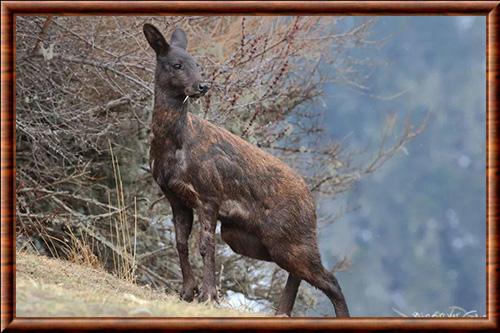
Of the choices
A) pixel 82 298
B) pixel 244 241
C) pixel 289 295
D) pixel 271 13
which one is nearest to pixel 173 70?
pixel 271 13

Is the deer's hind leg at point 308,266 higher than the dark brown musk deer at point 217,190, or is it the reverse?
the dark brown musk deer at point 217,190

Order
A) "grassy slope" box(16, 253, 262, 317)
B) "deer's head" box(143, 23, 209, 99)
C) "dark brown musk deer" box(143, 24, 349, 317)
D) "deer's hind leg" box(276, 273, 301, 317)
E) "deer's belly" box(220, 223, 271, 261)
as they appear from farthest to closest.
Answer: "deer's hind leg" box(276, 273, 301, 317)
"deer's belly" box(220, 223, 271, 261)
"dark brown musk deer" box(143, 24, 349, 317)
"deer's head" box(143, 23, 209, 99)
"grassy slope" box(16, 253, 262, 317)

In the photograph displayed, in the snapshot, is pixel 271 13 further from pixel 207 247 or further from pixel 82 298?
pixel 82 298

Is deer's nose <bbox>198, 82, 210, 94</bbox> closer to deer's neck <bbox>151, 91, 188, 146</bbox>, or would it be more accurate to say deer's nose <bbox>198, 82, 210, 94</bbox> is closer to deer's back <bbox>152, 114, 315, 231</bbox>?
deer's neck <bbox>151, 91, 188, 146</bbox>

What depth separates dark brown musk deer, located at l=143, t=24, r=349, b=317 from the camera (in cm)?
649

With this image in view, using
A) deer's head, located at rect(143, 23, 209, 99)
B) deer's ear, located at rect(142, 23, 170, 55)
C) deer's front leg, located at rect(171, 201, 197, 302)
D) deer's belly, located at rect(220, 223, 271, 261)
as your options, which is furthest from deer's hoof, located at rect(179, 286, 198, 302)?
deer's ear, located at rect(142, 23, 170, 55)

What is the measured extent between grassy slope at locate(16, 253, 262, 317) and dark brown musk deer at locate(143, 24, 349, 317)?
0.60 metres

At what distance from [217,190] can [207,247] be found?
0.44 m

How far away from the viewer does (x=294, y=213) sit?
22.4 ft

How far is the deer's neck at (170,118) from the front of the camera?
6.50m

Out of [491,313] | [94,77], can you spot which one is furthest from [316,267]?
[94,77]

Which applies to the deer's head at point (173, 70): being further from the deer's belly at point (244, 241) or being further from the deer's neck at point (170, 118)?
the deer's belly at point (244, 241)

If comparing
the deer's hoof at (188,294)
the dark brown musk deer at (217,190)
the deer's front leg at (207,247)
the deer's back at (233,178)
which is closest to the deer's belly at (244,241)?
the dark brown musk deer at (217,190)

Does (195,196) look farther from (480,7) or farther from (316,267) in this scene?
(480,7)
